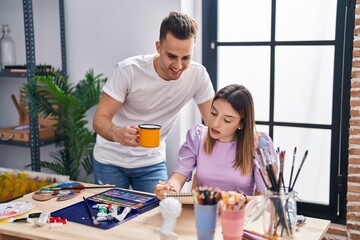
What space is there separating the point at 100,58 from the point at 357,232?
6.39 ft

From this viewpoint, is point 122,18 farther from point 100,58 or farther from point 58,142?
point 58,142

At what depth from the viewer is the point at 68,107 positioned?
3.17m

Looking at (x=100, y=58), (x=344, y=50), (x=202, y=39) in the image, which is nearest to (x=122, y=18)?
(x=100, y=58)

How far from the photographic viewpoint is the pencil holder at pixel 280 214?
5.05ft

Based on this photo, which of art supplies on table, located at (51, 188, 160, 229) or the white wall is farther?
the white wall

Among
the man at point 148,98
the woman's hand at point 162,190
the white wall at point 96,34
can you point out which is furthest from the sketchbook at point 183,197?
the white wall at point 96,34

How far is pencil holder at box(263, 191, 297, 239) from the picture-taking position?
1.54m

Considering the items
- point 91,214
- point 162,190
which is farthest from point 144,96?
point 91,214

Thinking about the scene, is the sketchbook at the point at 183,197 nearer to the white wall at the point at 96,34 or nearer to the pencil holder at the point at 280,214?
the pencil holder at the point at 280,214

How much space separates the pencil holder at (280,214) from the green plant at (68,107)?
1873 millimetres

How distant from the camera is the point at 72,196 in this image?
2.05 meters

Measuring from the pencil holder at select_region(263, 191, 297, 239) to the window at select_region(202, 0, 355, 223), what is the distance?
51.9 inches

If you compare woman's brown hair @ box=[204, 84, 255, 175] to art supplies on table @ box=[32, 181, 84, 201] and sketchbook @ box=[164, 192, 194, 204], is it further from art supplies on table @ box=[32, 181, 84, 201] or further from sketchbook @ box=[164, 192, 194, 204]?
art supplies on table @ box=[32, 181, 84, 201]

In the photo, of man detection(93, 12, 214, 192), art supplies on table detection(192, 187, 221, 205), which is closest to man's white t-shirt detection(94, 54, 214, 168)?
man detection(93, 12, 214, 192)
